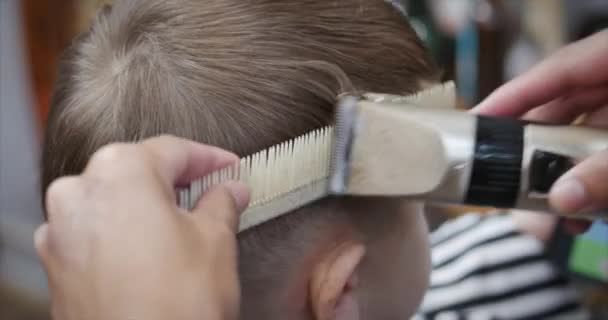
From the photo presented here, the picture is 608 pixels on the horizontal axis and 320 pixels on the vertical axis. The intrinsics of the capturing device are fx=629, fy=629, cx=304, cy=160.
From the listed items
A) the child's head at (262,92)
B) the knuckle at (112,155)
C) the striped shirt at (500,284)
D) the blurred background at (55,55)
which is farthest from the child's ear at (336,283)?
the blurred background at (55,55)

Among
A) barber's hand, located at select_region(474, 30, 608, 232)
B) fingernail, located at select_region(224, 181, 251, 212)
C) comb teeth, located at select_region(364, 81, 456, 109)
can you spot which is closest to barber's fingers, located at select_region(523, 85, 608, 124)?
barber's hand, located at select_region(474, 30, 608, 232)

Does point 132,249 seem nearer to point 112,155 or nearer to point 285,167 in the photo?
point 112,155

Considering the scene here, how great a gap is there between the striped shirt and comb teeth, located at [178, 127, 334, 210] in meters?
0.45

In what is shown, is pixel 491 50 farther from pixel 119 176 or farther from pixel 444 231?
pixel 119 176

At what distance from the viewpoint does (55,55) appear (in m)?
1.41

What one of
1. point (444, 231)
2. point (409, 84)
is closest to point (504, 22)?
point (444, 231)

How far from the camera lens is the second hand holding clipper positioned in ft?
1.37

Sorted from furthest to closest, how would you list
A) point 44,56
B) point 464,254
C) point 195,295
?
point 44,56 → point 464,254 → point 195,295

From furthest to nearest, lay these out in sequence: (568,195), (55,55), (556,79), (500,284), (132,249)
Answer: (55,55) → (500,284) → (556,79) → (568,195) → (132,249)

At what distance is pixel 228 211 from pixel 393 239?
23 centimetres

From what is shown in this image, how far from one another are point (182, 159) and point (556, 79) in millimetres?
421

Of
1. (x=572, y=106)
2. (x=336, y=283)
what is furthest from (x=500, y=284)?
(x=336, y=283)

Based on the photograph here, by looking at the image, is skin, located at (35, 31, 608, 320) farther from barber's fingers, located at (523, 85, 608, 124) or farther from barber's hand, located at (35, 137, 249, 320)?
barber's fingers, located at (523, 85, 608, 124)

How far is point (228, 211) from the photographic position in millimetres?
369
